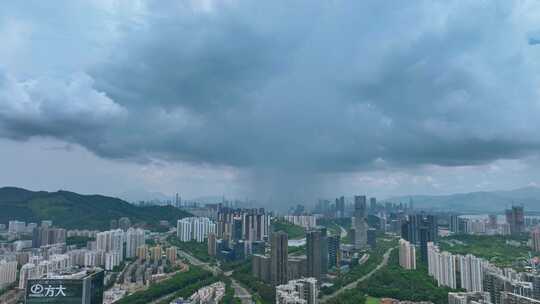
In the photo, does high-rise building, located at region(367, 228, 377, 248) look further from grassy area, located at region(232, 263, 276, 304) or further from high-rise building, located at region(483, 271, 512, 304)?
high-rise building, located at region(483, 271, 512, 304)

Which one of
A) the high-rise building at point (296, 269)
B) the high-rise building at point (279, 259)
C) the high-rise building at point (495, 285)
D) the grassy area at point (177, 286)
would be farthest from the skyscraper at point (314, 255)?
the high-rise building at point (495, 285)

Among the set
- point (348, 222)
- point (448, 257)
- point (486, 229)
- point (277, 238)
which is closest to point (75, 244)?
point (277, 238)

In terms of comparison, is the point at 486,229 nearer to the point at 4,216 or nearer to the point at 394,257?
the point at 394,257

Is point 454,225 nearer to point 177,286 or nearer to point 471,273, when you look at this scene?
point 471,273

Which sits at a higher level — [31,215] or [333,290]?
[31,215]

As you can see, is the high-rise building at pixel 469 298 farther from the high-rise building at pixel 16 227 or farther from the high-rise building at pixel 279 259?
the high-rise building at pixel 16 227
